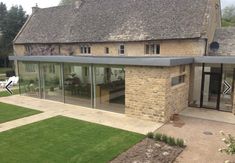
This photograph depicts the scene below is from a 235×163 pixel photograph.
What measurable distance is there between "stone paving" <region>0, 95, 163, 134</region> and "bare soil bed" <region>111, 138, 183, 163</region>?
1.48m

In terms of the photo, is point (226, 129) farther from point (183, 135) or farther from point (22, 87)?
point (22, 87)

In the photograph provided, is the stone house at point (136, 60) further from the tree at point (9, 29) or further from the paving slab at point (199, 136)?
the tree at point (9, 29)

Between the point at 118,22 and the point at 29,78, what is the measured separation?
9.95 metres

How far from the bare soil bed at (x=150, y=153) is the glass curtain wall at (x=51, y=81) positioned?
9.00 metres

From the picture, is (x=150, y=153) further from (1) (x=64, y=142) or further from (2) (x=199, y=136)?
(1) (x=64, y=142)

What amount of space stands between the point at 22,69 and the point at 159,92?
1245cm

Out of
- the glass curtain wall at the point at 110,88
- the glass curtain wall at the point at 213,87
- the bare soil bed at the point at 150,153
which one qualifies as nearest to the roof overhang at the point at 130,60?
the glass curtain wall at the point at 110,88

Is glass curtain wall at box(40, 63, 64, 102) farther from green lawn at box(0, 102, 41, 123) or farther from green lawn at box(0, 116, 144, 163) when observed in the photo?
green lawn at box(0, 116, 144, 163)

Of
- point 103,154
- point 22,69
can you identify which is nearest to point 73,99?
point 22,69

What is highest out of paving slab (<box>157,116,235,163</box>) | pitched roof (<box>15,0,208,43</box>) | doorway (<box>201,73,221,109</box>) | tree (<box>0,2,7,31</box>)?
tree (<box>0,2,7,31</box>)

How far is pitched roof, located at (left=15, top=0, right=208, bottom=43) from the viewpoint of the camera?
58.4 feet

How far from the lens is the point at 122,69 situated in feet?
40.1

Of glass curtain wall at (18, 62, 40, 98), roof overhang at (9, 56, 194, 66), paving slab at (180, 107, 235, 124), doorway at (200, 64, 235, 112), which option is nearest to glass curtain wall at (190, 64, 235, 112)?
doorway at (200, 64, 235, 112)

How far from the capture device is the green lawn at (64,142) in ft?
24.4
